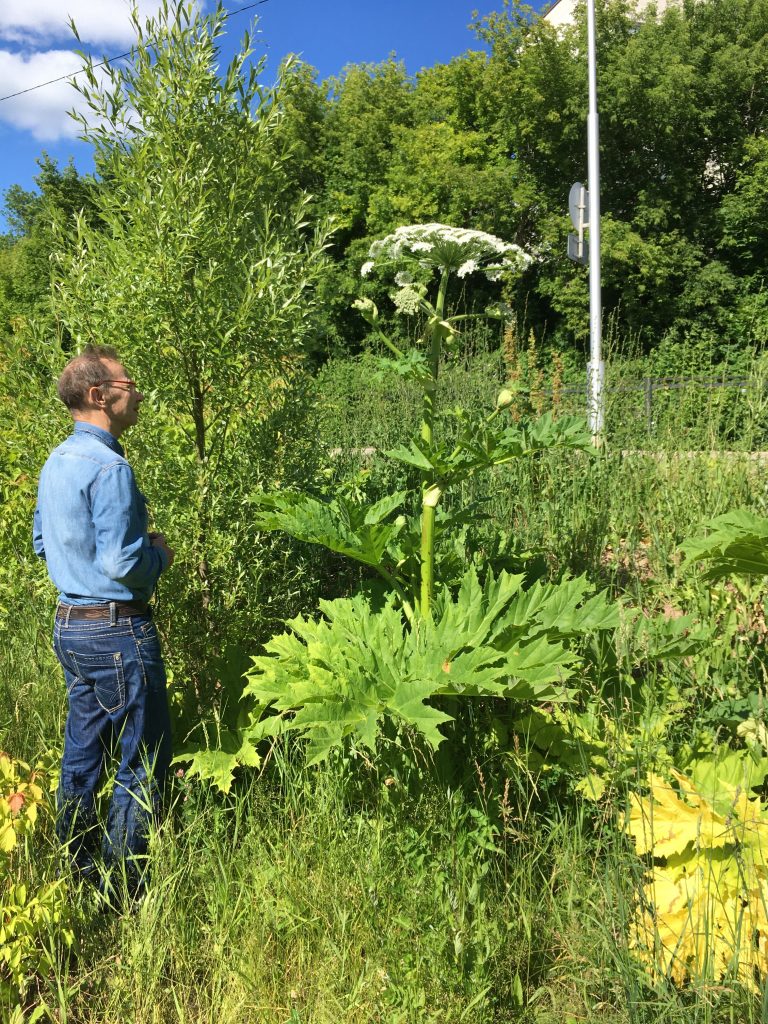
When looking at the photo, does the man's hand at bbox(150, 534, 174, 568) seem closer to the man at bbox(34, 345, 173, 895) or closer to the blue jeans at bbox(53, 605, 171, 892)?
the man at bbox(34, 345, 173, 895)

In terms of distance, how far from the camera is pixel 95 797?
295 centimetres

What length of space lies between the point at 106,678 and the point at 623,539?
3.36 metres

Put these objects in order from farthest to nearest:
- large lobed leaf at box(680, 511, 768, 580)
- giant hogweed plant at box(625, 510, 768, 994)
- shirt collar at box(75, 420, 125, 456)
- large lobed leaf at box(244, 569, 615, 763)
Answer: shirt collar at box(75, 420, 125, 456) → large lobed leaf at box(680, 511, 768, 580) → large lobed leaf at box(244, 569, 615, 763) → giant hogweed plant at box(625, 510, 768, 994)

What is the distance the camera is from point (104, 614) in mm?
2713

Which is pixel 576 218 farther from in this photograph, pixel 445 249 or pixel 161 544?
pixel 161 544

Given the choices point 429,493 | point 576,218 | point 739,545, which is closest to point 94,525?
point 429,493

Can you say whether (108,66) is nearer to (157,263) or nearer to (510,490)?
(157,263)

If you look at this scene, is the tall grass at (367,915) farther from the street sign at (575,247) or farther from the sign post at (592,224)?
the street sign at (575,247)

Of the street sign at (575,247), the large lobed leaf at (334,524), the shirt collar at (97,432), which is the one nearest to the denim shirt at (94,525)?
the shirt collar at (97,432)

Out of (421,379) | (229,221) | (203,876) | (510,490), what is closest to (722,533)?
(421,379)

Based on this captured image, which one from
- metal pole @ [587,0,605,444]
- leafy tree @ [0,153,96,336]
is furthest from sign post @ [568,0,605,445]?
leafy tree @ [0,153,96,336]

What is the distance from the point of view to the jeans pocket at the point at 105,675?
8.89ft

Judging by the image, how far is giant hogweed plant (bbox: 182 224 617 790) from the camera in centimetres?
237

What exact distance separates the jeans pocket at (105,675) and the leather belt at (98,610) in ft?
0.45
